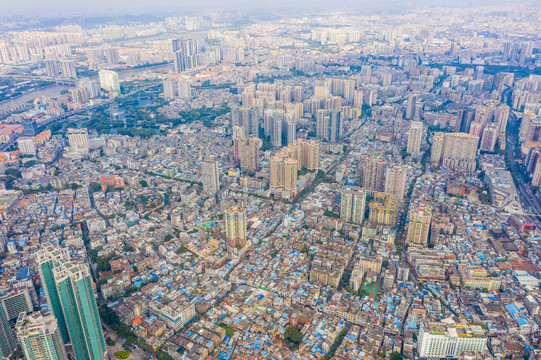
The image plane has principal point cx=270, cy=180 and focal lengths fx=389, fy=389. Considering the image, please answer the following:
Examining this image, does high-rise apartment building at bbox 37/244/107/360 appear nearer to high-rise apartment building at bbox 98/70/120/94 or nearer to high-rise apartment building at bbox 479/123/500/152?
high-rise apartment building at bbox 479/123/500/152

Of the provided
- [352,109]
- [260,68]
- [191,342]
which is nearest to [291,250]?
[191,342]

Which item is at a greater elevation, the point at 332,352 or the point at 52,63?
the point at 52,63

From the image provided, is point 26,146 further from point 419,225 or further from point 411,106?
point 411,106

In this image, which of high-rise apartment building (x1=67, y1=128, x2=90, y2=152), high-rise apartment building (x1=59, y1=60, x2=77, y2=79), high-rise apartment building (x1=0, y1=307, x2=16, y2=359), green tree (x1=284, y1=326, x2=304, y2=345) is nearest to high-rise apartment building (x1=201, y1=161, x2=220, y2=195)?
green tree (x1=284, y1=326, x2=304, y2=345)

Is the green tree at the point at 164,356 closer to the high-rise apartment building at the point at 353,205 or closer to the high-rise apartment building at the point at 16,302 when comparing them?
the high-rise apartment building at the point at 16,302

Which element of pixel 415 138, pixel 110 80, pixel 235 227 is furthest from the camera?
pixel 110 80

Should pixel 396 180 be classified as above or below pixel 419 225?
above

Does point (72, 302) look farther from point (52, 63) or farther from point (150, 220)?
point (52, 63)

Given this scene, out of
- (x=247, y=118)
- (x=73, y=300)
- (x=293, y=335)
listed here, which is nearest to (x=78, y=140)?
(x=247, y=118)
